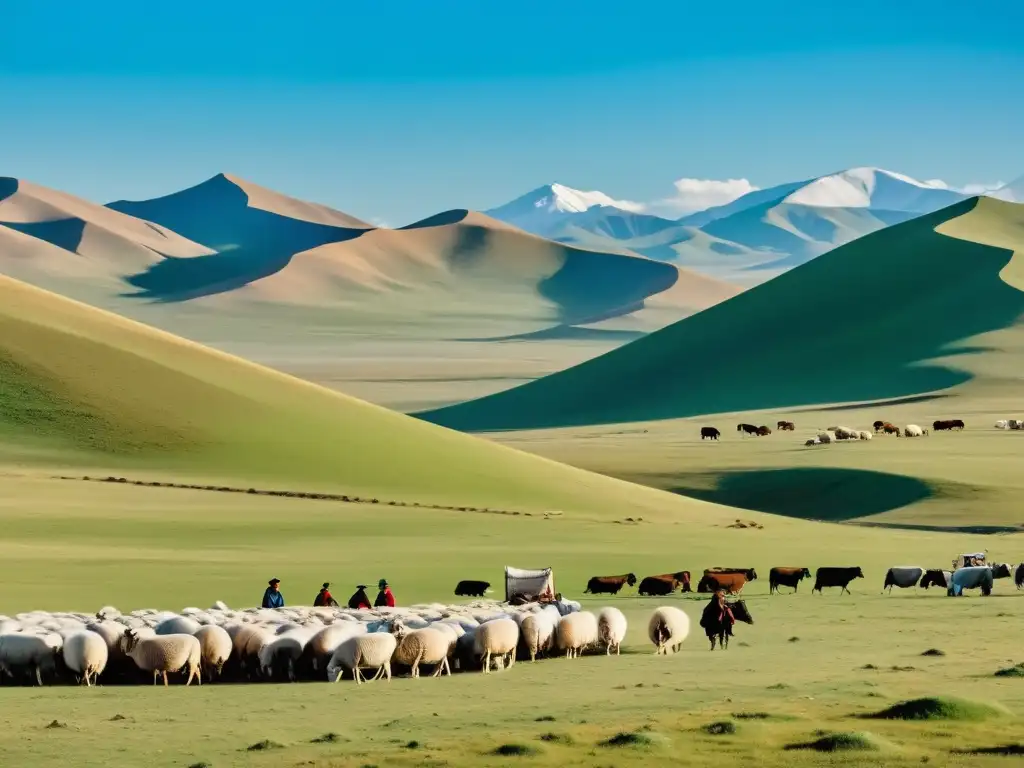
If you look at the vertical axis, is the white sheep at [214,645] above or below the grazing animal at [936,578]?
below

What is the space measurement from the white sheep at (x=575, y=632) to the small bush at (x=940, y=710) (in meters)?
6.96

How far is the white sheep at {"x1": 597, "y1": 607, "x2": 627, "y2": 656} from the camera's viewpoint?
25562 millimetres

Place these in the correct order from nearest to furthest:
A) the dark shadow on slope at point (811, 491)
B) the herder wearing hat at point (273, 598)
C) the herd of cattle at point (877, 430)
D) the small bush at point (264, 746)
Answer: the small bush at point (264, 746)
the herder wearing hat at point (273, 598)
the dark shadow on slope at point (811, 491)
the herd of cattle at point (877, 430)

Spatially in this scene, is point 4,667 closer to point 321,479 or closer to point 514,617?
point 514,617

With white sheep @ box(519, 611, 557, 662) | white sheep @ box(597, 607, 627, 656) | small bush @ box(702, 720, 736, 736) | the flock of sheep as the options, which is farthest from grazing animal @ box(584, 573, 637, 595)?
small bush @ box(702, 720, 736, 736)

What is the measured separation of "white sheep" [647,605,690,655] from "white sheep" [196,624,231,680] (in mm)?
6313

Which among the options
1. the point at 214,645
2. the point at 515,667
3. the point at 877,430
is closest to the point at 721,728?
the point at 515,667

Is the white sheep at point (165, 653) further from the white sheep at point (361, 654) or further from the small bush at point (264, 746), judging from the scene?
the small bush at point (264, 746)

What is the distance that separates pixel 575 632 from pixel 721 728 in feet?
23.8

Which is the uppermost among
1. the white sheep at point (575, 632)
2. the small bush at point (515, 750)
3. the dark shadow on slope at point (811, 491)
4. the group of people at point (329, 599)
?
the dark shadow on slope at point (811, 491)

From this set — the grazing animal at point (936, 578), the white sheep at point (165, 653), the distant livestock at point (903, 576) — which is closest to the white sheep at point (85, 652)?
the white sheep at point (165, 653)

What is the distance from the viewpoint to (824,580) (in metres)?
35.7

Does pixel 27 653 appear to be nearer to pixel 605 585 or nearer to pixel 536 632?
pixel 536 632

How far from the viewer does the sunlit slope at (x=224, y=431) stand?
59.2 meters
